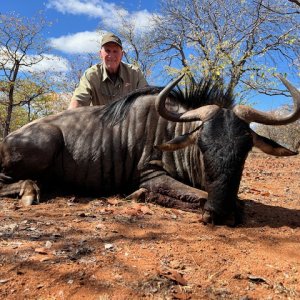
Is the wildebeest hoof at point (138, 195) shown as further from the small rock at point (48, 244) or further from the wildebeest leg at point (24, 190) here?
the small rock at point (48, 244)

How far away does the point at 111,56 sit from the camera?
6.58 meters

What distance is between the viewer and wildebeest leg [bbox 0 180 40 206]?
13.8 ft

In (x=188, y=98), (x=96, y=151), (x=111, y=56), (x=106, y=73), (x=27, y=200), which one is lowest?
(x=27, y=200)

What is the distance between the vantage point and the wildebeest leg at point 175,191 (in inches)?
153

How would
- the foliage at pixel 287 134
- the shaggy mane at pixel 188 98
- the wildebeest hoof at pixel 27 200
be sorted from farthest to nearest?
the foliage at pixel 287 134, the shaggy mane at pixel 188 98, the wildebeest hoof at pixel 27 200

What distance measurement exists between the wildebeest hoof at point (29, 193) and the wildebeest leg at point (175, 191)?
47.9 inches

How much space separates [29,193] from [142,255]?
224cm

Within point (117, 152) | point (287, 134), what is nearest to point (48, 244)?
point (117, 152)

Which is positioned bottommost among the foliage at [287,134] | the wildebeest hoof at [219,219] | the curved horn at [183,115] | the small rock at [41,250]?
Answer: the foliage at [287,134]

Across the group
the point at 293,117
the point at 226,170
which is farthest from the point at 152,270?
the point at 293,117

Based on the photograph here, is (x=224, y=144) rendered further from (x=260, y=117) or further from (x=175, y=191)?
(x=175, y=191)

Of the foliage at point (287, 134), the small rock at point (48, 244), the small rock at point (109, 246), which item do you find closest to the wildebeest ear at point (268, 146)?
the small rock at point (109, 246)

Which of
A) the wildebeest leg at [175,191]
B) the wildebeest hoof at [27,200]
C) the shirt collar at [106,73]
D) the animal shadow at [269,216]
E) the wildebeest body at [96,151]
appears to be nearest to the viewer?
the animal shadow at [269,216]

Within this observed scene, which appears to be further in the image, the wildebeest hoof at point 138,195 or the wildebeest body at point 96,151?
the wildebeest body at point 96,151
